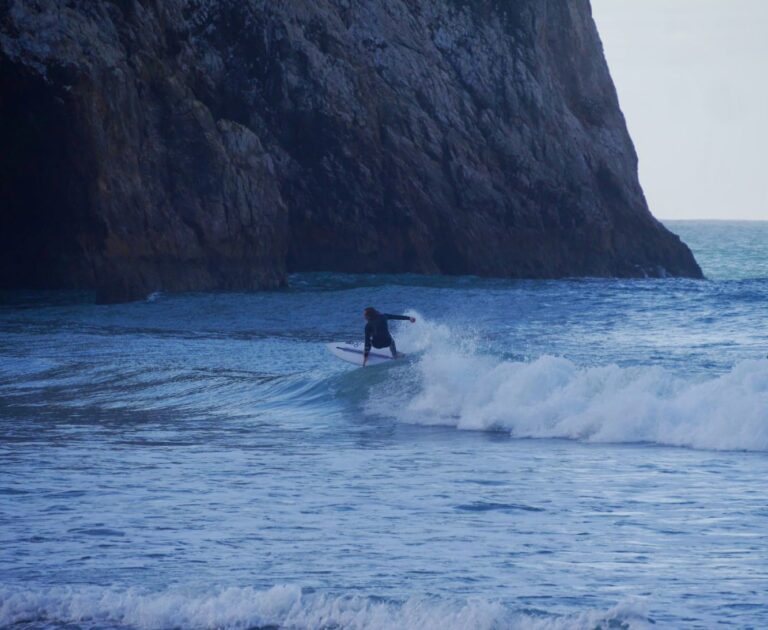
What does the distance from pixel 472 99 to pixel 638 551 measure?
138 feet

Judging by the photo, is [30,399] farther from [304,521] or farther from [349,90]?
[349,90]

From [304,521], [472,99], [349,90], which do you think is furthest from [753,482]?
[472,99]

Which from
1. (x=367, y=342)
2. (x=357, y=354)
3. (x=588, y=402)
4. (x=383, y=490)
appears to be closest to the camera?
(x=383, y=490)

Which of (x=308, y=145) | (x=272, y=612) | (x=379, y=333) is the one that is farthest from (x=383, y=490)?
(x=308, y=145)

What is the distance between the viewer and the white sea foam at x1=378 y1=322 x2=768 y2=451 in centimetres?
1404

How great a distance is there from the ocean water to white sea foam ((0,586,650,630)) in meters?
0.02

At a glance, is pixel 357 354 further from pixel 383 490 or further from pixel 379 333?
pixel 383 490

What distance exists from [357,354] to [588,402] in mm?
7143

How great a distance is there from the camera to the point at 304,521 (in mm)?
9617

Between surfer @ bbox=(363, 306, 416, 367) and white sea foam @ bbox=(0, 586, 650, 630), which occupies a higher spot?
surfer @ bbox=(363, 306, 416, 367)

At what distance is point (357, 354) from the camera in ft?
73.2

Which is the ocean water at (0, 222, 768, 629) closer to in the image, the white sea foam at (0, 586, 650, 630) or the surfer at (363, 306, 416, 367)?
the white sea foam at (0, 586, 650, 630)

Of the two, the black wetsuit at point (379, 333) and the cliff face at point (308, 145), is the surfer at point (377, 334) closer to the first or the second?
the black wetsuit at point (379, 333)

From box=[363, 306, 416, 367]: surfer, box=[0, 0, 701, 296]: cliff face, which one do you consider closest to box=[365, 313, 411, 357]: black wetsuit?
box=[363, 306, 416, 367]: surfer
